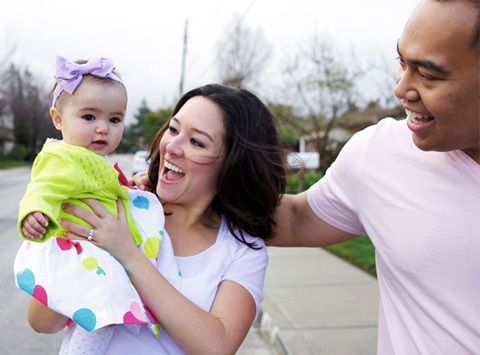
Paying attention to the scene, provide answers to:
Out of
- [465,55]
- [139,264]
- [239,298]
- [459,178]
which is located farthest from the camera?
[239,298]

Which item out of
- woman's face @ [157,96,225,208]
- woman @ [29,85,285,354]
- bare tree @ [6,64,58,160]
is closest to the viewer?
woman @ [29,85,285,354]

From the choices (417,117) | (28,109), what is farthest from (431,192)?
(28,109)

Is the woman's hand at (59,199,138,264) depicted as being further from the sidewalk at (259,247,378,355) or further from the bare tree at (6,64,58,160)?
the bare tree at (6,64,58,160)

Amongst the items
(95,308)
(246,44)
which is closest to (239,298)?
(95,308)

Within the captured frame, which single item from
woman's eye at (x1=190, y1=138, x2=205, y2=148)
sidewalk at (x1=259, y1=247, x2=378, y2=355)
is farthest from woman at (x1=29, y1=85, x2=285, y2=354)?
Answer: sidewalk at (x1=259, y1=247, x2=378, y2=355)

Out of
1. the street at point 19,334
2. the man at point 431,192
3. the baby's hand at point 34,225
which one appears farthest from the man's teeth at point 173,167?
the street at point 19,334

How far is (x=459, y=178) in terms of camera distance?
64.1 inches

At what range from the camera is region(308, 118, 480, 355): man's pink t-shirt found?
5.12ft

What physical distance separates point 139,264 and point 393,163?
0.98 m

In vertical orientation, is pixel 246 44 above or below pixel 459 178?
below

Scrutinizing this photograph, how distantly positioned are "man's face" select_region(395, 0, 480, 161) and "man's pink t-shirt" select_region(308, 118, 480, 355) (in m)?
0.13

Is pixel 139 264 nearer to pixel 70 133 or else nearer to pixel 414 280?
pixel 70 133

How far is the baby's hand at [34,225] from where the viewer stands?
5.41ft

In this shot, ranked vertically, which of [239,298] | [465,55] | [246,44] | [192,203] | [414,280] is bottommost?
[246,44]
